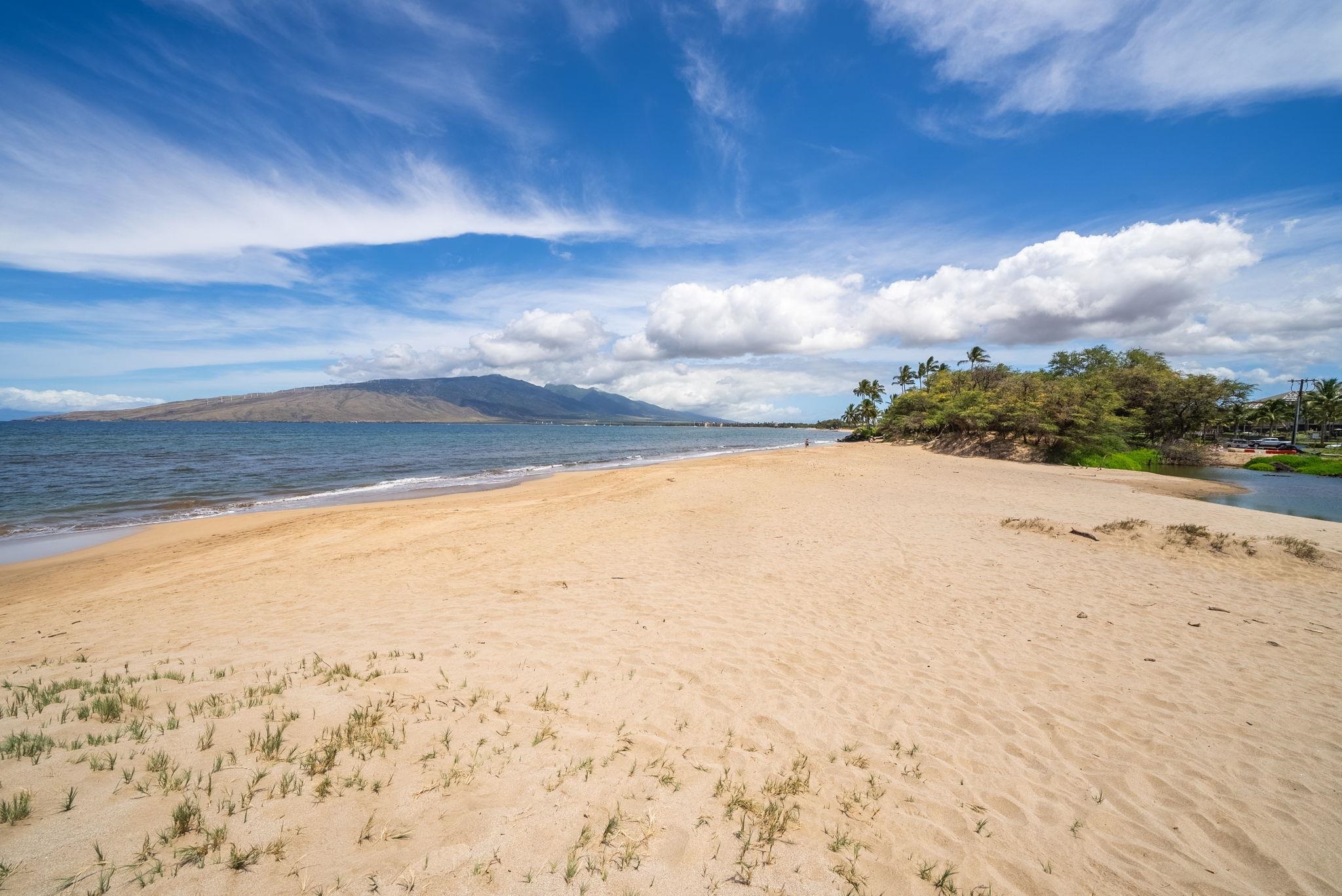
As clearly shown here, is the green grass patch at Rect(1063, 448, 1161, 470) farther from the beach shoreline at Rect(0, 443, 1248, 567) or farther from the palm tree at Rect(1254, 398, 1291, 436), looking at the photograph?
the palm tree at Rect(1254, 398, 1291, 436)

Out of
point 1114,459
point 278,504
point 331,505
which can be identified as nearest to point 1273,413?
point 1114,459

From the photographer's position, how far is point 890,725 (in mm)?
5375

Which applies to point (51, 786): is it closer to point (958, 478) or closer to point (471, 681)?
point (471, 681)

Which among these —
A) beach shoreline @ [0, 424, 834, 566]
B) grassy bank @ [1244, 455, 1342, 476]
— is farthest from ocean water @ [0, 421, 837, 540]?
grassy bank @ [1244, 455, 1342, 476]

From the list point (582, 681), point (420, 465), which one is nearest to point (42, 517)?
point (420, 465)

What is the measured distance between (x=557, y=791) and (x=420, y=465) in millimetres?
43393

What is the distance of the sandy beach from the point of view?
3.34m

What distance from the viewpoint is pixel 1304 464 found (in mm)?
39062

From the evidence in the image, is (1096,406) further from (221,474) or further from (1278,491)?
(221,474)

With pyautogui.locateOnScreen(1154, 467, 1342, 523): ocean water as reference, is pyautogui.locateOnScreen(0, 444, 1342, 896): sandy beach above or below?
above

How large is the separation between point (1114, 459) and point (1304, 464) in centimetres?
1489

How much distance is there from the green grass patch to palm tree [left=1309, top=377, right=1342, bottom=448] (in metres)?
59.1

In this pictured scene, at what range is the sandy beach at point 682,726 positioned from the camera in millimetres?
3344

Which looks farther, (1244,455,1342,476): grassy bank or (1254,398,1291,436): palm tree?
(1254,398,1291,436): palm tree
